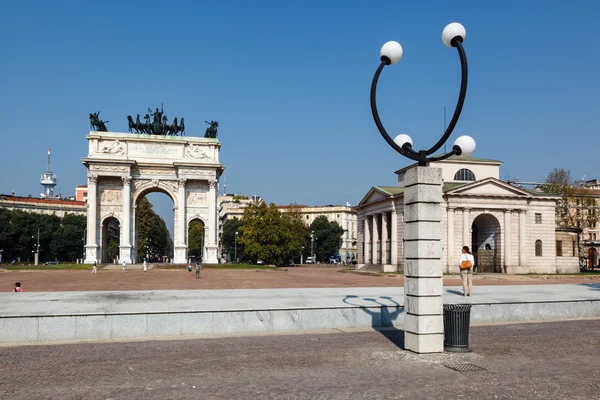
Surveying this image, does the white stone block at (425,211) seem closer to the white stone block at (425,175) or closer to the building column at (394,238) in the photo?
the white stone block at (425,175)

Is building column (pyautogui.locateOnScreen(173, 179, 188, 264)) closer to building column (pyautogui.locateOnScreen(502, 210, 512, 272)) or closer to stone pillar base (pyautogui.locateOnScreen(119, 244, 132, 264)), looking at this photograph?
stone pillar base (pyautogui.locateOnScreen(119, 244, 132, 264))

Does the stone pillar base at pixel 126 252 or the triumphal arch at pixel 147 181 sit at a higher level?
the triumphal arch at pixel 147 181

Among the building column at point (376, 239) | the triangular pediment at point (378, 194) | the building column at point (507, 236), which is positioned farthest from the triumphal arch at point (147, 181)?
the building column at point (507, 236)

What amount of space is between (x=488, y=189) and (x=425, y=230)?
49.6 m

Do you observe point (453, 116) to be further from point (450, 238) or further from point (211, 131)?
point (211, 131)

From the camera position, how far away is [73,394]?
26.9ft

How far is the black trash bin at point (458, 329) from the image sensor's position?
1179cm

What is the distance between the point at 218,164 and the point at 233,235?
185 feet

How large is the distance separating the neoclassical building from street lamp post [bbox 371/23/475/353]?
44.9 meters

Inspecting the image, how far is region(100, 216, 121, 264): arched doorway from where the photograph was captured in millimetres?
69250

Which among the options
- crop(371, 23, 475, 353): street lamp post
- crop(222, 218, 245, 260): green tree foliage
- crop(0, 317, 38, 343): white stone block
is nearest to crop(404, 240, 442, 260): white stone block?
crop(371, 23, 475, 353): street lamp post

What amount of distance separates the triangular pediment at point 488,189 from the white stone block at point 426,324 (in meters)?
46.5

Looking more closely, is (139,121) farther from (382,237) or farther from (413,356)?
(413,356)

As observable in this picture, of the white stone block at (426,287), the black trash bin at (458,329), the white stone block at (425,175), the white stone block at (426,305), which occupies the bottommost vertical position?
the black trash bin at (458,329)
